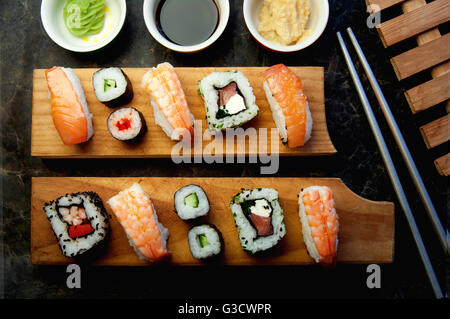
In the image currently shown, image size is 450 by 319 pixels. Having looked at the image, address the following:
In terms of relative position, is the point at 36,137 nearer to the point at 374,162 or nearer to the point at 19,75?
the point at 19,75

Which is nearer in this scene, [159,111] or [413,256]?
[159,111]

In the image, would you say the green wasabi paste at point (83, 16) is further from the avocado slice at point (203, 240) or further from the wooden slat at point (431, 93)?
the wooden slat at point (431, 93)

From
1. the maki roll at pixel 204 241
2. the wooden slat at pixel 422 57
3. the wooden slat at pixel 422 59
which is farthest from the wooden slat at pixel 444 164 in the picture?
the maki roll at pixel 204 241

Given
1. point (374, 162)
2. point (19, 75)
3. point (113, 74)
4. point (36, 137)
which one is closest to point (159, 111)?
point (113, 74)

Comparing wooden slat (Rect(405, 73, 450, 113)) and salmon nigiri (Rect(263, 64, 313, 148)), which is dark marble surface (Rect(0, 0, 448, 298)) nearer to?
wooden slat (Rect(405, 73, 450, 113))

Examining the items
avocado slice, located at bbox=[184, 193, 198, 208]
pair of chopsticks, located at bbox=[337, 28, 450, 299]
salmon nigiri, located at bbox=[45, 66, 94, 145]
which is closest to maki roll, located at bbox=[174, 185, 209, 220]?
avocado slice, located at bbox=[184, 193, 198, 208]

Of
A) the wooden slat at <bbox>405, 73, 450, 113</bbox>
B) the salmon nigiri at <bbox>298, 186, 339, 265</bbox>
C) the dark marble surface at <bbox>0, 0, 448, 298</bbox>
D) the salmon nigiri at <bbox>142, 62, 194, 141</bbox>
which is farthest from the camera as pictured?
the dark marble surface at <bbox>0, 0, 448, 298</bbox>

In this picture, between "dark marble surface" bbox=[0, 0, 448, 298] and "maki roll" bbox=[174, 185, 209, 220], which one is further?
"dark marble surface" bbox=[0, 0, 448, 298]
